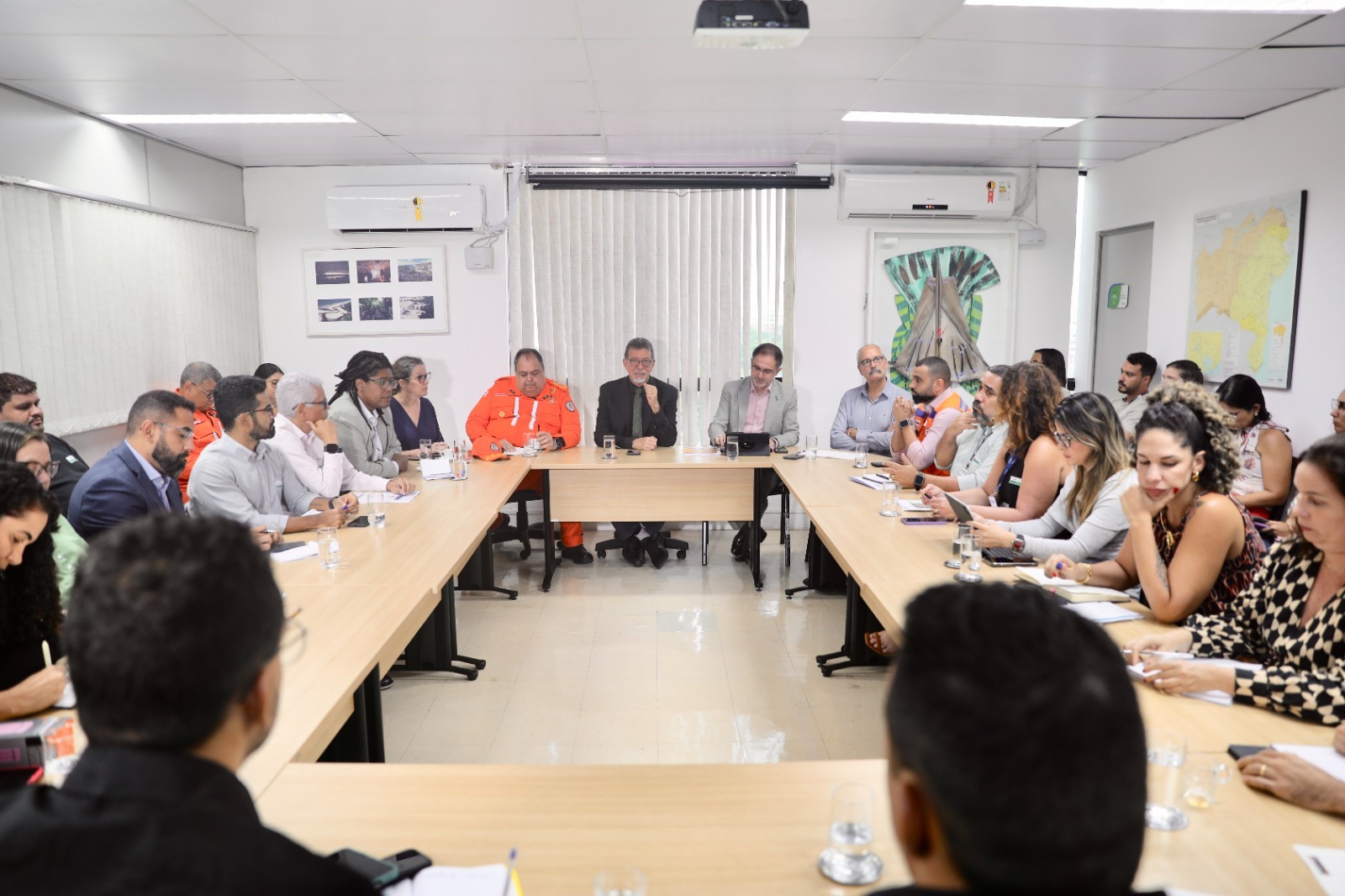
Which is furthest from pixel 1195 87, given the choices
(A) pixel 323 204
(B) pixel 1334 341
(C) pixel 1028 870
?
(A) pixel 323 204

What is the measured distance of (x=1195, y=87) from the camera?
4371 mm

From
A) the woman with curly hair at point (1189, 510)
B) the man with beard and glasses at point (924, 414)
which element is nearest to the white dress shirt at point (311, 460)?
the man with beard and glasses at point (924, 414)

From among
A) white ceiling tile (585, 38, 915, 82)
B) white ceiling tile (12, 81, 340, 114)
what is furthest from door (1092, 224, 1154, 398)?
white ceiling tile (12, 81, 340, 114)

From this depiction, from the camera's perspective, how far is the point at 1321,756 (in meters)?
1.75

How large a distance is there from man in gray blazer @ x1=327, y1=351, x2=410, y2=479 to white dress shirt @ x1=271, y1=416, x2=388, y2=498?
352 mm

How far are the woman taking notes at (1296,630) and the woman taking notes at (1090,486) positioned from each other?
0.80 metres

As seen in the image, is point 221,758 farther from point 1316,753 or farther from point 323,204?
point 323,204

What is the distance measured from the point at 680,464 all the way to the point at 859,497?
1.37 m

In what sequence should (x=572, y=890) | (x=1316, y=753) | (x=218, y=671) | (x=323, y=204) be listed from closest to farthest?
(x=218, y=671) < (x=572, y=890) < (x=1316, y=753) < (x=323, y=204)

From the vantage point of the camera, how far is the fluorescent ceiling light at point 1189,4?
3.15m

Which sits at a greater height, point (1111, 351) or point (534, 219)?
point (534, 219)

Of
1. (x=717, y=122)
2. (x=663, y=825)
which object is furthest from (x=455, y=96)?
(x=663, y=825)

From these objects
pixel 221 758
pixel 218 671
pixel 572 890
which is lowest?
pixel 572 890

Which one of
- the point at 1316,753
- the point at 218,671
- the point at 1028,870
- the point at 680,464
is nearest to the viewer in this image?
the point at 1028,870
